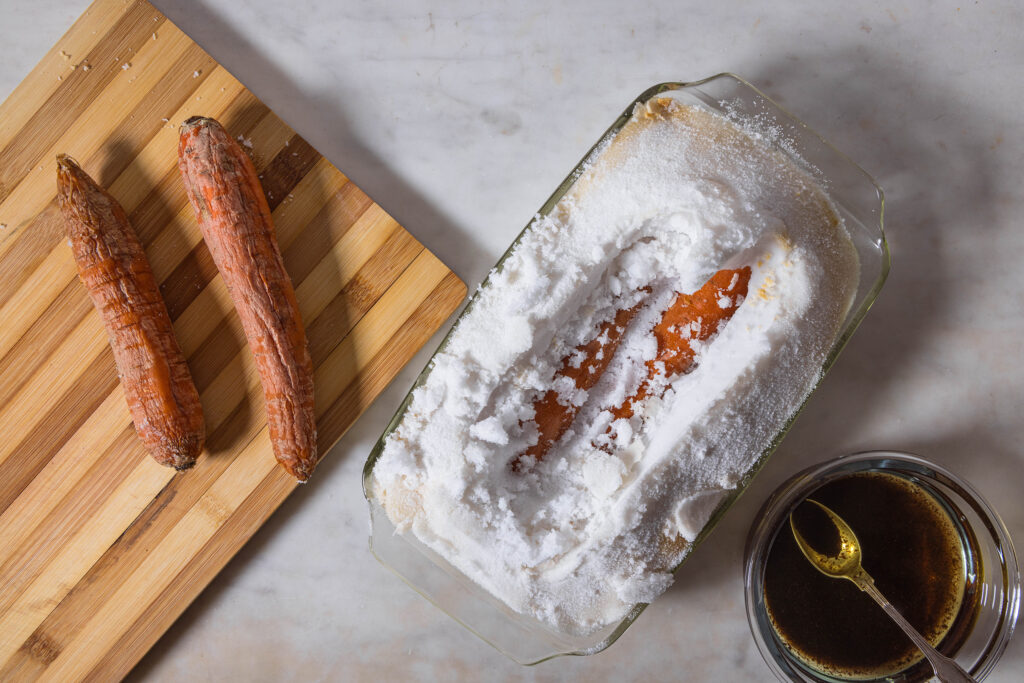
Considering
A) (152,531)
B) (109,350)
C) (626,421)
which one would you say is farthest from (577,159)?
(152,531)

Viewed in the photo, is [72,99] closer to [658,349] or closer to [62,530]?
[62,530]

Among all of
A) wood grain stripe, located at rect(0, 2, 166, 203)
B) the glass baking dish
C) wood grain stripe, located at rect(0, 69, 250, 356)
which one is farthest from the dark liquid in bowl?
wood grain stripe, located at rect(0, 2, 166, 203)

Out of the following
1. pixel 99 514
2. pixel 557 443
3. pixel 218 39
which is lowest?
pixel 99 514

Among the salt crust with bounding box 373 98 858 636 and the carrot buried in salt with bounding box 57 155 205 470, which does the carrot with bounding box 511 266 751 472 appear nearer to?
the salt crust with bounding box 373 98 858 636

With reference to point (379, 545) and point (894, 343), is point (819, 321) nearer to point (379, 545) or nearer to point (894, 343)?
point (894, 343)

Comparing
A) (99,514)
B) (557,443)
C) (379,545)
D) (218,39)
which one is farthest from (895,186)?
(99,514)

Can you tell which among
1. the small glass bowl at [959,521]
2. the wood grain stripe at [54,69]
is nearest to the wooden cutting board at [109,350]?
the wood grain stripe at [54,69]

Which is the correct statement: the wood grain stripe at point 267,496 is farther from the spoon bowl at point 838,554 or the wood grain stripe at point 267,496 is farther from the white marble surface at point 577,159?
the spoon bowl at point 838,554
